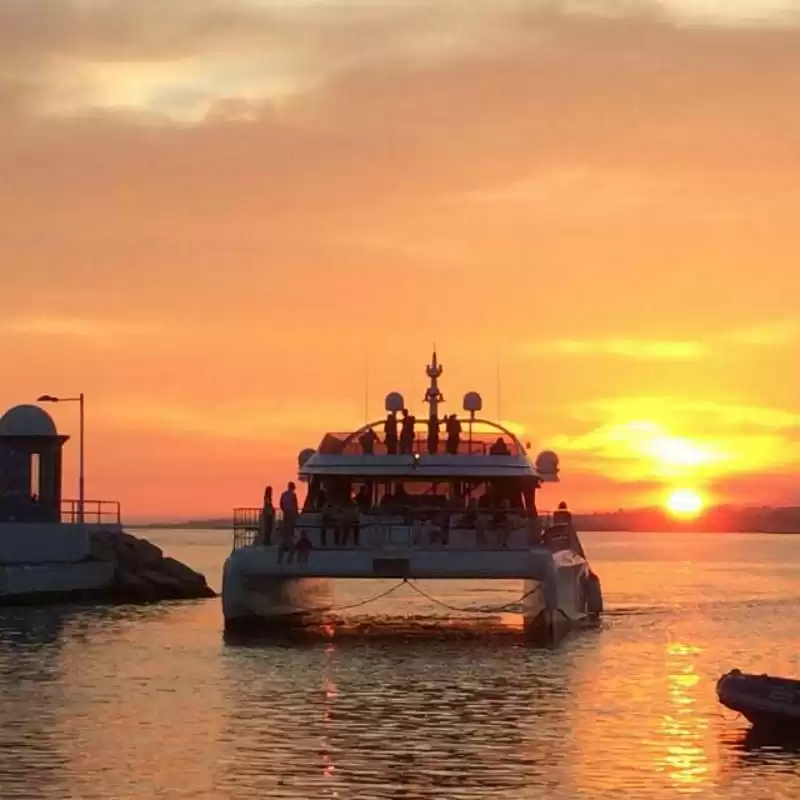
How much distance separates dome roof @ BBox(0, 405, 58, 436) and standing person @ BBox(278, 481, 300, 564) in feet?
77.5

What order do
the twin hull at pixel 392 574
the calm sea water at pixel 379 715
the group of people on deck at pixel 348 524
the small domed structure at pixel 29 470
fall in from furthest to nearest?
the small domed structure at pixel 29 470
the group of people on deck at pixel 348 524
the twin hull at pixel 392 574
the calm sea water at pixel 379 715

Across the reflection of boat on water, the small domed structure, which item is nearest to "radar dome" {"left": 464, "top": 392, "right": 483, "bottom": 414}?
the reflection of boat on water

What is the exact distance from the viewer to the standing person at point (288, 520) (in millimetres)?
38438

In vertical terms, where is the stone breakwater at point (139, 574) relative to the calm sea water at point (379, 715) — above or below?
above

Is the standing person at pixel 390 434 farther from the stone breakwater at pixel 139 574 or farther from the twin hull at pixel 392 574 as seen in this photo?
the stone breakwater at pixel 139 574

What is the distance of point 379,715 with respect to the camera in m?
27.7

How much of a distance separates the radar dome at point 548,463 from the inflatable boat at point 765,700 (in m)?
23.2

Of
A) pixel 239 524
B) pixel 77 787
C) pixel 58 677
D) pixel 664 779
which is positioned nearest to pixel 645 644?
pixel 239 524

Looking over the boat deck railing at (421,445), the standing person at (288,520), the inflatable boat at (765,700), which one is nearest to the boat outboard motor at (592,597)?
the boat deck railing at (421,445)

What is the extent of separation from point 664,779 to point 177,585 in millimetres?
45340

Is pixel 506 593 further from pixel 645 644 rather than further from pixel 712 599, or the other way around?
pixel 645 644

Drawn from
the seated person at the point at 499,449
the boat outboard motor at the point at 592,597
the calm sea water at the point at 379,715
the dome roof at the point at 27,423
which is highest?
the dome roof at the point at 27,423

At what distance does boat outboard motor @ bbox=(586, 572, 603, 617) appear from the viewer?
50.4 m

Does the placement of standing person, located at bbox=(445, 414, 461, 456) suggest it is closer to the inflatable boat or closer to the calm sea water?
the calm sea water
